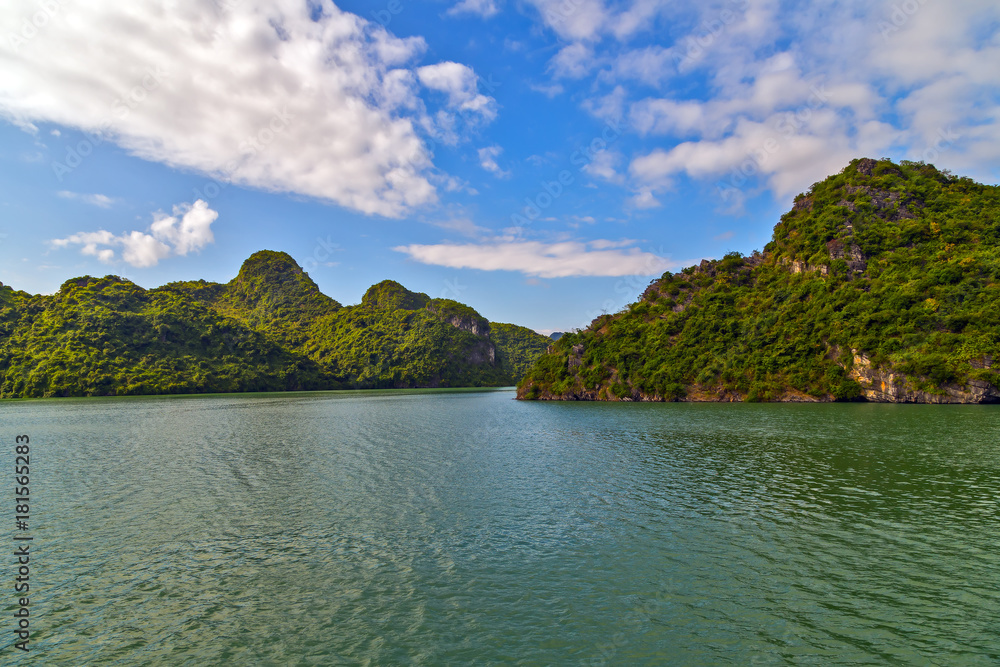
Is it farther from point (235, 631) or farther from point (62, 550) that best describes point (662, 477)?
point (62, 550)

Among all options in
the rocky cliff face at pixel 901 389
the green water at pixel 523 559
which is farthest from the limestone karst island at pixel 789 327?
the green water at pixel 523 559

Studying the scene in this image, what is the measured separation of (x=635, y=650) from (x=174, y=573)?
15.3m

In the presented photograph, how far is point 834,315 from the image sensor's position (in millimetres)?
86938

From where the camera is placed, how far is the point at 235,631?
455 inches

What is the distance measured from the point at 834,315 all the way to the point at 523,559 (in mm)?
97741

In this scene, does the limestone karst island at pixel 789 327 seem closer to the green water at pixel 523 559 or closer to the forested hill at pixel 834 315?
the forested hill at pixel 834 315

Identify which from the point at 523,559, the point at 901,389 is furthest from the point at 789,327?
the point at 523,559

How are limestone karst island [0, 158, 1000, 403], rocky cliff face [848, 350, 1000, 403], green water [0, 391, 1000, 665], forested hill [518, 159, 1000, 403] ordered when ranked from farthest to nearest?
1. limestone karst island [0, 158, 1000, 403]
2. forested hill [518, 159, 1000, 403]
3. rocky cliff face [848, 350, 1000, 403]
4. green water [0, 391, 1000, 665]

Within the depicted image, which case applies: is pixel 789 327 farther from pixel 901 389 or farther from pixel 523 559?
pixel 523 559

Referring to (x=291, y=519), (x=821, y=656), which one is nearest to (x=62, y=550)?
(x=291, y=519)

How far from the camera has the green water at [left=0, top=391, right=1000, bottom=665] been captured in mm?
10711

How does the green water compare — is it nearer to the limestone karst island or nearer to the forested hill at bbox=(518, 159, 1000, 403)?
the forested hill at bbox=(518, 159, 1000, 403)

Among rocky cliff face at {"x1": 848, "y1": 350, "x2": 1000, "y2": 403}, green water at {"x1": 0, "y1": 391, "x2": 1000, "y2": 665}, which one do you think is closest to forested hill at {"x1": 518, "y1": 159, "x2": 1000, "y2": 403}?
rocky cliff face at {"x1": 848, "y1": 350, "x2": 1000, "y2": 403}

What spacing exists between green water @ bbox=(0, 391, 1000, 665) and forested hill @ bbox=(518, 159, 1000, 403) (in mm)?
50552
